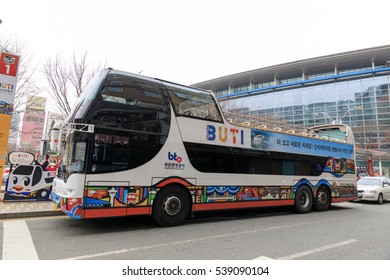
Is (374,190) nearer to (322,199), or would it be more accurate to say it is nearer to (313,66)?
(322,199)

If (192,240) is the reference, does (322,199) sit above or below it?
above

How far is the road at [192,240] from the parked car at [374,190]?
7.65 m

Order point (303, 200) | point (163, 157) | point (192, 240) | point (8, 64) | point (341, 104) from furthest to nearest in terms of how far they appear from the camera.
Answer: point (341, 104), point (303, 200), point (8, 64), point (163, 157), point (192, 240)

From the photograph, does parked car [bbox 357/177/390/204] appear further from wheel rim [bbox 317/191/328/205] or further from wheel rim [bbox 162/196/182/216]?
wheel rim [bbox 162/196/182/216]

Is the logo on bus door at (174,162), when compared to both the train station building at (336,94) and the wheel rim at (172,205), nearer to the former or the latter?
the wheel rim at (172,205)

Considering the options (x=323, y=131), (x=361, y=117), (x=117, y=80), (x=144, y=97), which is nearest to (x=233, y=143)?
(x=144, y=97)

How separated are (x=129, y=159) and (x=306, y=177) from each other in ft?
24.0

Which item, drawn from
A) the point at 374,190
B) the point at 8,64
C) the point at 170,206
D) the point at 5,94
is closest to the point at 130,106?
the point at 170,206

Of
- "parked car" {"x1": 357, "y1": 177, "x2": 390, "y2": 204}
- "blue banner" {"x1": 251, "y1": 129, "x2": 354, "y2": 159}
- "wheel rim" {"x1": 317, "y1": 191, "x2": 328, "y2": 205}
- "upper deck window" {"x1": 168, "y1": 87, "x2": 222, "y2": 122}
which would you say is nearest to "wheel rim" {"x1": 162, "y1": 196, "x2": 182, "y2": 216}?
"upper deck window" {"x1": 168, "y1": 87, "x2": 222, "y2": 122}

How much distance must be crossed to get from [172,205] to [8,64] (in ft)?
22.9

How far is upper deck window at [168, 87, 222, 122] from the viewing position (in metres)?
7.30

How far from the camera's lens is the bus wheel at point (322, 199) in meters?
10.7

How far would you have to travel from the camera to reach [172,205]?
6.85 m

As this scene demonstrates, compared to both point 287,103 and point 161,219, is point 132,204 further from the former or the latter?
point 287,103
